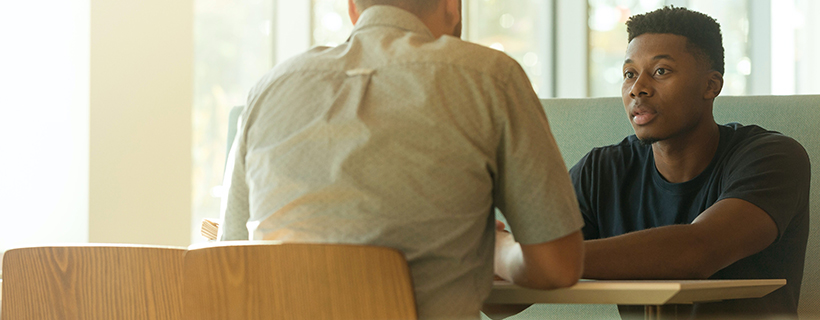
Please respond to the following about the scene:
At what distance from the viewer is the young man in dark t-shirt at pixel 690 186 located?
1.17 meters

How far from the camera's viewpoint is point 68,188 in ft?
8.70

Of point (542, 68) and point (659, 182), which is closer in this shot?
point (659, 182)

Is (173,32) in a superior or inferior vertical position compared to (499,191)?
superior

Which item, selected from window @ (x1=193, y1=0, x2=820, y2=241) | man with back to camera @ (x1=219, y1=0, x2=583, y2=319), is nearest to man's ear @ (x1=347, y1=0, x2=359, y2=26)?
man with back to camera @ (x1=219, y1=0, x2=583, y2=319)

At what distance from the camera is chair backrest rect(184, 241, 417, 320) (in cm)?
70

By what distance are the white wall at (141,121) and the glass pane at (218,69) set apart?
22.9 inches

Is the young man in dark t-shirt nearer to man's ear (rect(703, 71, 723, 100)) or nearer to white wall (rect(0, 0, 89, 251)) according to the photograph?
man's ear (rect(703, 71, 723, 100))

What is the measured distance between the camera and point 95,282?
2.34 feet

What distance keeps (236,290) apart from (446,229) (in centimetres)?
26

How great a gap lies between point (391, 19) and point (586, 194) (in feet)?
3.20

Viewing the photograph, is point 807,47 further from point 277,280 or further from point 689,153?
point 277,280

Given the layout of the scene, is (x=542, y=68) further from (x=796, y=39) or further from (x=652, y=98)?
(x=652, y=98)

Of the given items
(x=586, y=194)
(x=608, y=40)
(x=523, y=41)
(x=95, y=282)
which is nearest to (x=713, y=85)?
(x=586, y=194)

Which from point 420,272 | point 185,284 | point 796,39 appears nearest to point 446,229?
point 420,272
